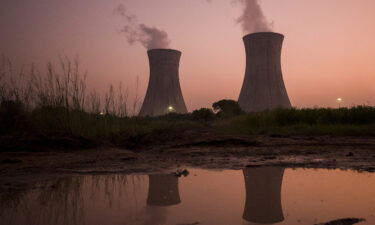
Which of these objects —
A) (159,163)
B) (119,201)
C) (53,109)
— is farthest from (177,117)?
(119,201)

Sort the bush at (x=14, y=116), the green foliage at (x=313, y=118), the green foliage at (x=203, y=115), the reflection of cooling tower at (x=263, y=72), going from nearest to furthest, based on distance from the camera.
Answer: the bush at (x=14, y=116)
the green foliage at (x=313, y=118)
the reflection of cooling tower at (x=263, y=72)
the green foliage at (x=203, y=115)

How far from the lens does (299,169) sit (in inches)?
87.9

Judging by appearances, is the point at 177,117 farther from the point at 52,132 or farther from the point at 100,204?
the point at 100,204

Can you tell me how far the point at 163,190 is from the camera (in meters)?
1.60

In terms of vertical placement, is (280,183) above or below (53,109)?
below

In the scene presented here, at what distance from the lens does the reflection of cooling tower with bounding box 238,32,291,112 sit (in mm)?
13133

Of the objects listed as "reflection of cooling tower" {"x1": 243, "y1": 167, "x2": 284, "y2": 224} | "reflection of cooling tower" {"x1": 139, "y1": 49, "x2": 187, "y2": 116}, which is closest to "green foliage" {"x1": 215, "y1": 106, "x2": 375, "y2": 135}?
"reflection of cooling tower" {"x1": 243, "y1": 167, "x2": 284, "y2": 224}

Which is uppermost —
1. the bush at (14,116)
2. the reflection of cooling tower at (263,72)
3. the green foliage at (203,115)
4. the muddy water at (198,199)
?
the reflection of cooling tower at (263,72)

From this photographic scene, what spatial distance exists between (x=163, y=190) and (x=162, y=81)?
568 inches

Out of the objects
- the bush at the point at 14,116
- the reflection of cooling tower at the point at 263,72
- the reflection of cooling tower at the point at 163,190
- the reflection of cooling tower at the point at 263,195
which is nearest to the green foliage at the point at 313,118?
the reflection of cooling tower at the point at 263,72

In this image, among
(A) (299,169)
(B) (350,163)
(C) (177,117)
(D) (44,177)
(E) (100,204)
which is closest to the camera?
(E) (100,204)

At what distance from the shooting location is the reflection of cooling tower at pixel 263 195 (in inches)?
45.3

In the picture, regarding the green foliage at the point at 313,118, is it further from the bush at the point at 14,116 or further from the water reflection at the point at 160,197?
the water reflection at the point at 160,197

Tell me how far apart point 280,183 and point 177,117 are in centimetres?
1630
